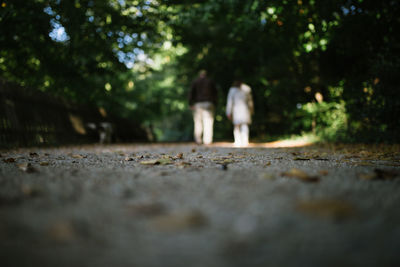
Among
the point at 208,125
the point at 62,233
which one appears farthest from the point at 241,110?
the point at 62,233

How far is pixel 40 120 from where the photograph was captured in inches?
285

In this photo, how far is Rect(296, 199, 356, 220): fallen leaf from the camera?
1.18 meters

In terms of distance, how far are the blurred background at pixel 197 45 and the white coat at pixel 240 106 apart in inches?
65.1

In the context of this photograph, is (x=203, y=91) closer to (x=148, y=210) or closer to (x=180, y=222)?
(x=148, y=210)

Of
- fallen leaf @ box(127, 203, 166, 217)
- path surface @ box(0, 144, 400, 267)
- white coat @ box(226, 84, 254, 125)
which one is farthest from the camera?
white coat @ box(226, 84, 254, 125)

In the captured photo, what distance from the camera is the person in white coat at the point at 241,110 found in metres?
7.58

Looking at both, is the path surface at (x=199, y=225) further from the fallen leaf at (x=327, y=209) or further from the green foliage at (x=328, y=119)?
the green foliage at (x=328, y=119)

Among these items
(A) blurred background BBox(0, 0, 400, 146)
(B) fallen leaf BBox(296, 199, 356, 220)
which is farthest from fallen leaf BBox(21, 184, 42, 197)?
(A) blurred background BBox(0, 0, 400, 146)

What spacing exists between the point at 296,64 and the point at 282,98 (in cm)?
131

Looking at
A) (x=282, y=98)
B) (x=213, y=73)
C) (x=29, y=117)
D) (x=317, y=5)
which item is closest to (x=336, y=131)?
(x=282, y=98)

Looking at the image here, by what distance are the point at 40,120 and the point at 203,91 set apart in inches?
180

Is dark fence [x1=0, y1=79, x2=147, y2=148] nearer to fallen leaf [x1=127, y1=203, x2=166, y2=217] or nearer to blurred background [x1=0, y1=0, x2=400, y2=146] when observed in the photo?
blurred background [x1=0, y1=0, x2=400, y2=146]

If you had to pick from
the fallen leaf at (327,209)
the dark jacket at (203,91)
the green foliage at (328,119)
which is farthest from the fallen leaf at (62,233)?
the green foliage at (328,119)

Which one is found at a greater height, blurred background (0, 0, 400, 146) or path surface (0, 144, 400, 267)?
blurred background (0, 0, 400, 146)
